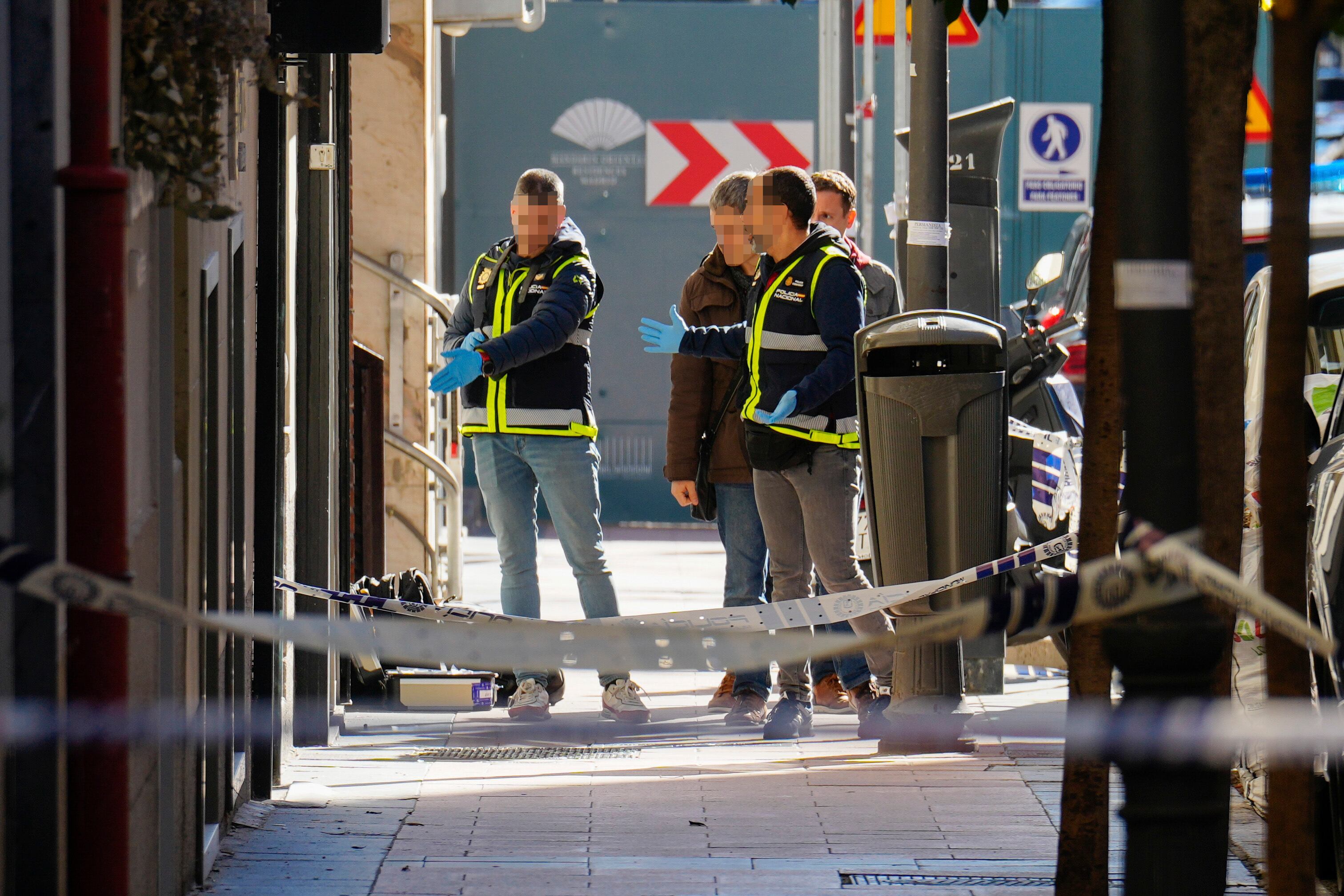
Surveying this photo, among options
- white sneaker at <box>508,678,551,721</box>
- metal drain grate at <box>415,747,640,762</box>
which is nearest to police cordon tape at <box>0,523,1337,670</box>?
metal drain grate at <box>415,747,640,762</box>

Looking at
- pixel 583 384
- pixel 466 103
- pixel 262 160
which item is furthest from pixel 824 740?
pixel 466 103

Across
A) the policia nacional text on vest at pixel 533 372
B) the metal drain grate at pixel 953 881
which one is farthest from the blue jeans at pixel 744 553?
the metal drain grate at pixel 953 881

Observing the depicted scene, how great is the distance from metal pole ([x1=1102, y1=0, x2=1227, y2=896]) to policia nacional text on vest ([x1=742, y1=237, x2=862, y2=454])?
11.8 ft

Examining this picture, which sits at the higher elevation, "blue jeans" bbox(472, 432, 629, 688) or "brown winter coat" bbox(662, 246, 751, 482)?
"brown winter coat" bbox(662, 246, 751, 482)

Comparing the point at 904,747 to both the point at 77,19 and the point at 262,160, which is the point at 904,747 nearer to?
the point at 262,160

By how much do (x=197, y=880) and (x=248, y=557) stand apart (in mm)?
1001

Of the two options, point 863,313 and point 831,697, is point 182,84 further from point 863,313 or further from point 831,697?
point 831,697

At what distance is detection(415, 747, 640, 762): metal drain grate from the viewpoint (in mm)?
6023

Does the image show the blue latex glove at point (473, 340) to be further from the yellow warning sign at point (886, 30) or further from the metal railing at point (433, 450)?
the yellow warning sign at point (886, 30)

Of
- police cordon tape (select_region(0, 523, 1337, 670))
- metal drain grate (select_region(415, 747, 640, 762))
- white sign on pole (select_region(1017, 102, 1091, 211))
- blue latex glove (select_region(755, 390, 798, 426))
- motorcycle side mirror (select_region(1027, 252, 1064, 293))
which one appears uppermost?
white sign on pole (select_region(1017, 102, 1091, 211))

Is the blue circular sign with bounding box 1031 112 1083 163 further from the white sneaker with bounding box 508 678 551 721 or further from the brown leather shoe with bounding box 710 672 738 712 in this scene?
the white sneaker with bounding box 508 678 551 721

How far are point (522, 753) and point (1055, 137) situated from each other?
1083 cm

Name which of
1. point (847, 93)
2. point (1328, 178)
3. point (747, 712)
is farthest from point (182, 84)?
point (847, 93)

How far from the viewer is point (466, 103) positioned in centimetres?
1542
